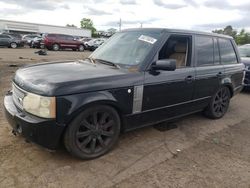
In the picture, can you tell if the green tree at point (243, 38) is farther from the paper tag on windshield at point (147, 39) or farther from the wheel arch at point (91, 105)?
the wheel arch at point (91, 105)

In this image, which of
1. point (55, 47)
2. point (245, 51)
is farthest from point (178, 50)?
point (55, 47)

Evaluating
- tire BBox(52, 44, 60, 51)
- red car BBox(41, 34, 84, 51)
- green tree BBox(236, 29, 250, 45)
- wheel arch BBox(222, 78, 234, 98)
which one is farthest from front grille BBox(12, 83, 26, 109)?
green tree BBox(236, 29, 250, 45)

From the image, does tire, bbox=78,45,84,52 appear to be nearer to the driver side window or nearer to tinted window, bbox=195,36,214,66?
tinted window, bbox=195,36,214,66

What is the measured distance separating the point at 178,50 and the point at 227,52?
66.0 inches

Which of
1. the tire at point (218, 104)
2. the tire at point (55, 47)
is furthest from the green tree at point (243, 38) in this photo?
the tire at point (218, 104)

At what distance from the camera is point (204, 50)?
15.6 feet

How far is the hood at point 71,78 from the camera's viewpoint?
9.58 feet

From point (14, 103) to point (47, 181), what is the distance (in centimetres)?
123

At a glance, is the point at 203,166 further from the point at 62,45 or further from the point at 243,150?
the point at 62,45

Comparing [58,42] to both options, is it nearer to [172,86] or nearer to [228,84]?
[228,84]

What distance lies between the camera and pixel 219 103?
5.43 metres

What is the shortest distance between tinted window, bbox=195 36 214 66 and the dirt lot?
4.49 feet

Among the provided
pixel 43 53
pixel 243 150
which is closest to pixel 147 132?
pixel 243 150

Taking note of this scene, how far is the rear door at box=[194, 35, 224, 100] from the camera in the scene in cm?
460
